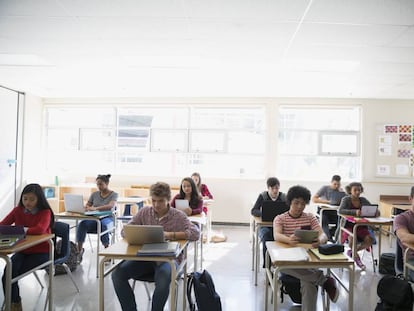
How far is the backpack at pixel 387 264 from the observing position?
12.2 feet

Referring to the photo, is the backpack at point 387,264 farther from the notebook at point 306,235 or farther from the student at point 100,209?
the student at point 100,209

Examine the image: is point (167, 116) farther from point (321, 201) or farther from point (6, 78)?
point (321, 201)

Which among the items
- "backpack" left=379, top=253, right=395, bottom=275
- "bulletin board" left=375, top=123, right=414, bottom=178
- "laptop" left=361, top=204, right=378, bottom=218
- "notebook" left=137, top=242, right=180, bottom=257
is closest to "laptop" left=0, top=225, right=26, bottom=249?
"notebook" left=137, top=242, right=180, bottom=257

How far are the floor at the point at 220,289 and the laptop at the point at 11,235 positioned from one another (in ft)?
2.78

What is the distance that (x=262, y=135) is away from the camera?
6.86 m

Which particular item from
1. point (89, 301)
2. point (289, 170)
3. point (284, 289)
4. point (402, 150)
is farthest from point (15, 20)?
point (402, 150)

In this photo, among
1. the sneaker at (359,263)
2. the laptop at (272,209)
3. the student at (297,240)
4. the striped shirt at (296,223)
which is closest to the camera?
the student at (297,240)

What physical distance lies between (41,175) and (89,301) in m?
5.36

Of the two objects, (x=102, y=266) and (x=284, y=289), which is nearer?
(x=102, y=266)

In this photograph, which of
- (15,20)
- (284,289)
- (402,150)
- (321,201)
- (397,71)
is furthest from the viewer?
(402,150)

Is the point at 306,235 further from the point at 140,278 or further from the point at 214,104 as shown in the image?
the point at 214,104

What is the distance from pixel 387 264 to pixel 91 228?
380 cm

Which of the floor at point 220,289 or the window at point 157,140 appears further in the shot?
the window at point 157,140

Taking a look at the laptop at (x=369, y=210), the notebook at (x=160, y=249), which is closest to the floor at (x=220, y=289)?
the laptop at (x=369, y=210)
